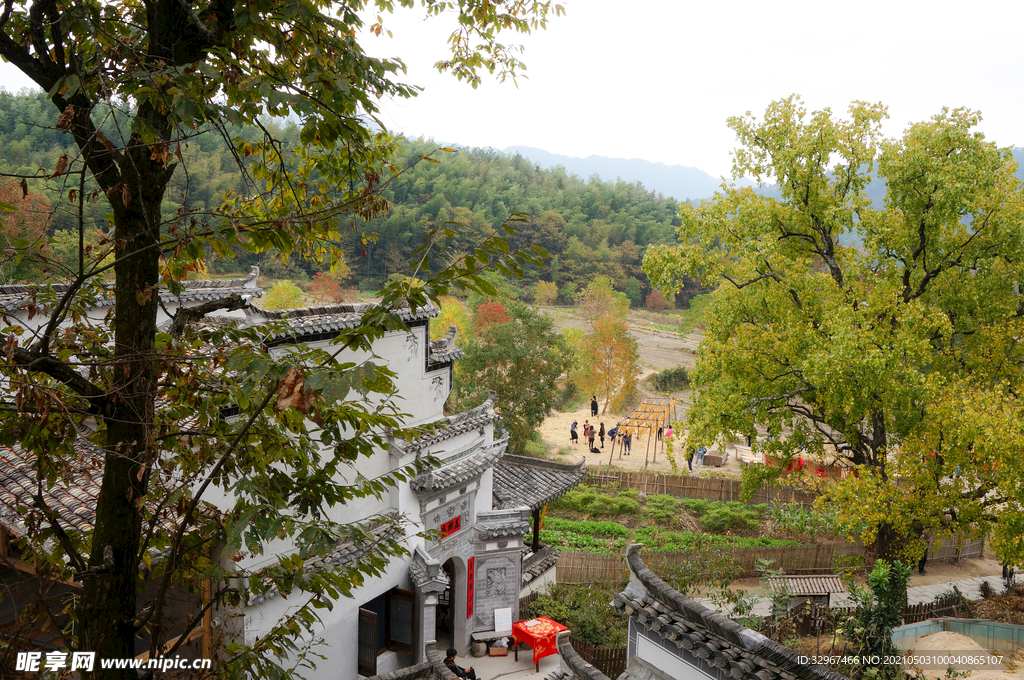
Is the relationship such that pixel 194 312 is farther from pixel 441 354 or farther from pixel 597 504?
pixel 597 504

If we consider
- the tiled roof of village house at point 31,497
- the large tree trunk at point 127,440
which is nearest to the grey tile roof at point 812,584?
the tiled roof of village house at point 31,497

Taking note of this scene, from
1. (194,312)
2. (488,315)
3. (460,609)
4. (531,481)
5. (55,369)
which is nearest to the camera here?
(55,369)

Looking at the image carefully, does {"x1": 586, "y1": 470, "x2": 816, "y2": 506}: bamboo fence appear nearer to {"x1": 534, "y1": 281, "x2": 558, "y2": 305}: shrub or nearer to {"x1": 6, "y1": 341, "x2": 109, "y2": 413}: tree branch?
{"x1": 6, "y1": 341, "x2": 109, "y2": 413}: tree branch

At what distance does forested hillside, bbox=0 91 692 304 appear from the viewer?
50.4 m

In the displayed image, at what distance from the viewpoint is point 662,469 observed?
91.2 ft

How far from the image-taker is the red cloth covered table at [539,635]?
11.6 m

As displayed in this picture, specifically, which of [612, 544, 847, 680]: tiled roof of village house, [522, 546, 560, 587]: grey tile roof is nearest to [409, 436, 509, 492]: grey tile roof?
[522, 546, 560, 587]: grey tile roof

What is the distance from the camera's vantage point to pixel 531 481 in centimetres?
1501

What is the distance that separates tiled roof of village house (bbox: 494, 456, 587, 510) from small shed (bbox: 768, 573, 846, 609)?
15.5ft

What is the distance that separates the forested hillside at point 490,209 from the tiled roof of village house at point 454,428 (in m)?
37.6

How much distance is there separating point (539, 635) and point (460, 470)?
3246mm

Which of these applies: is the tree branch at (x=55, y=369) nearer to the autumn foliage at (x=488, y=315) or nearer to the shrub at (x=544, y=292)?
the autumn foliage at (x=488, y=315)

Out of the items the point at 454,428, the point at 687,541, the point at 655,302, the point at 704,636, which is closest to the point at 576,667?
the point at 704,636

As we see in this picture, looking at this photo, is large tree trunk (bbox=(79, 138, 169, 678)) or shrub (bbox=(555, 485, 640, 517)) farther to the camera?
shrub (bbox=(555, 485, 640, 517))
